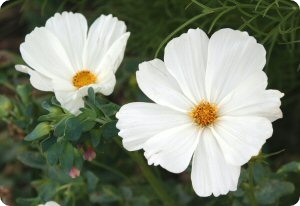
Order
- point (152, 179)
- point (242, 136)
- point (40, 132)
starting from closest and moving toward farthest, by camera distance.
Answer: point (242, 136)
point (40, 132)
point (152, 179)

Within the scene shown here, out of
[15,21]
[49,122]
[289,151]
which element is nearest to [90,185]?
[49,122]

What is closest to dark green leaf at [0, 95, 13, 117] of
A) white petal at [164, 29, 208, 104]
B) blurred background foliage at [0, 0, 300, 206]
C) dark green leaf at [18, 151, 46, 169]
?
blurred background foliage at [0, 0, 300, 206]

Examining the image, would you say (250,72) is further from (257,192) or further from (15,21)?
(15,21)

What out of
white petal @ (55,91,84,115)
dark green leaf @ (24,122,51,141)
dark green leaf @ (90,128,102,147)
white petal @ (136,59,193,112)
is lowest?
dark green leaf @ (90,128,102,147)

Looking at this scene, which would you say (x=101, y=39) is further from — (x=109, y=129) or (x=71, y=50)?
(x=109, y=129)

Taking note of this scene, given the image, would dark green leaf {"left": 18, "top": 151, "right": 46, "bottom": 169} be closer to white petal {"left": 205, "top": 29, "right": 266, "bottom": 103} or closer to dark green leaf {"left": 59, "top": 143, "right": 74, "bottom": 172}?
dark green leaf {"left": 59, "top": 143, "right": 74, "bottom": 172}

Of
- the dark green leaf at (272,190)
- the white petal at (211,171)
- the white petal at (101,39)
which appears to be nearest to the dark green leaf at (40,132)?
the white petal at (101,39)

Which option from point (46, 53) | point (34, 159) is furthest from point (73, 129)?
point (34, 159)
